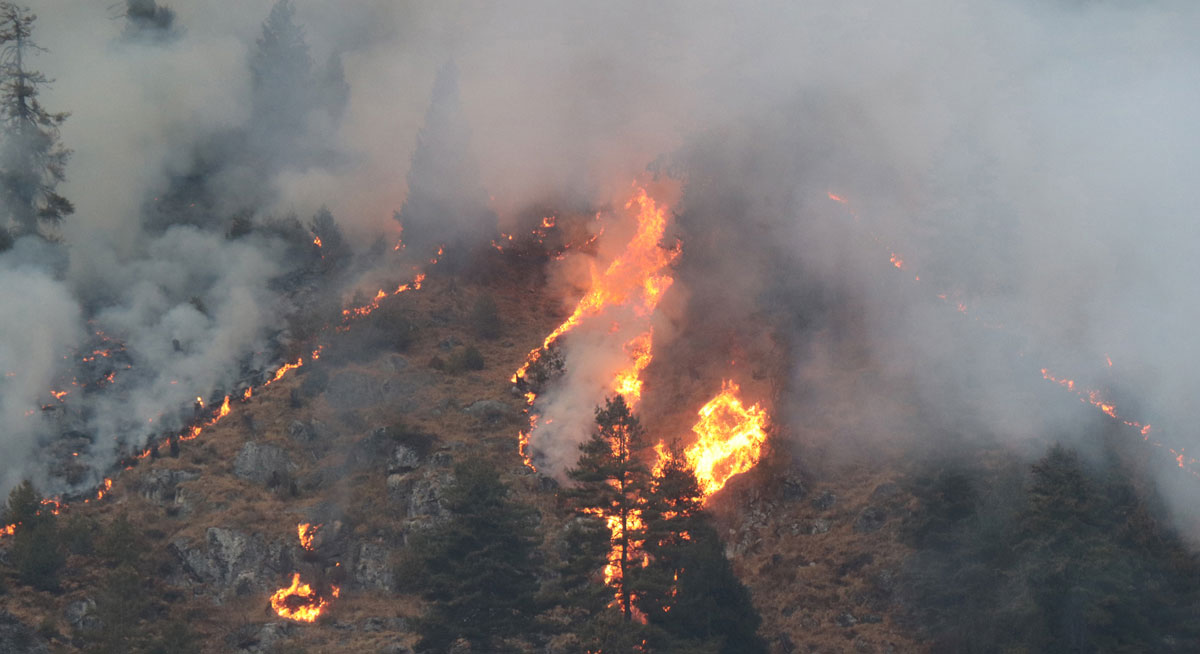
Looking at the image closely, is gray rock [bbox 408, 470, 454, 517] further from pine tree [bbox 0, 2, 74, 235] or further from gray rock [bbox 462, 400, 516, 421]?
pine tree [bbox 0, 2, 74, 235]

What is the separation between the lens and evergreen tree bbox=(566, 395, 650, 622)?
184ft

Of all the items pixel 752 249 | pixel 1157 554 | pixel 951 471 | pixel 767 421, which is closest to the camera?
pixel 1157 554

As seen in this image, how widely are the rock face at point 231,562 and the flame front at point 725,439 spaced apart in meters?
22.3

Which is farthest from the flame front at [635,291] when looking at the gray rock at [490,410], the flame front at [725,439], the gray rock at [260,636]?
the gray rock at [260,636]

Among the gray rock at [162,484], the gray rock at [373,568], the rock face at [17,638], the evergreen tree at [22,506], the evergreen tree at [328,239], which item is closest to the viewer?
the rock face at [17,638]

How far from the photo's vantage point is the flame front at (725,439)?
65438mm

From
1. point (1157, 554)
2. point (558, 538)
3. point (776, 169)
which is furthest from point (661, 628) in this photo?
point (776, 169)

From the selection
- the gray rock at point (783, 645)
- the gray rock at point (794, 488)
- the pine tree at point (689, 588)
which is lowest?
the gray rock at point (783, 645)

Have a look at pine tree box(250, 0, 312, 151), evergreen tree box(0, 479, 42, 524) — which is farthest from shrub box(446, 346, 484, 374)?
pine tree box(250, 0, 312, 151)

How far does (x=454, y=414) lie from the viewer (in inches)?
2776

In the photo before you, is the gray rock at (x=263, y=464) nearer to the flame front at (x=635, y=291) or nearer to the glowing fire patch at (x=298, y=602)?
the glowing fire patch at (x=298, y=602)

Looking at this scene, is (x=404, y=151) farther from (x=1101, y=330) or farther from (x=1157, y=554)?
(x=1157, y=554)

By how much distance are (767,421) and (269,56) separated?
170 feet

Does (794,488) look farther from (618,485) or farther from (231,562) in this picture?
(231,562)
